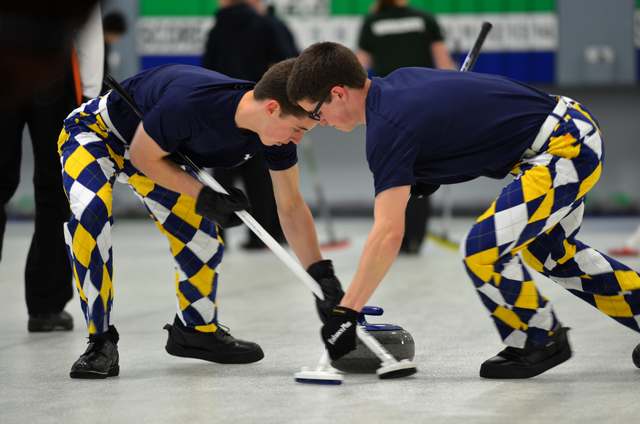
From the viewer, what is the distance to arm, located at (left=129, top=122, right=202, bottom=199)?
332 centimetres

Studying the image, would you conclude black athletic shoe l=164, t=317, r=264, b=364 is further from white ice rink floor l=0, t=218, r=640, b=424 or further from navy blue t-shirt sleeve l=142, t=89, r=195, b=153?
navy blue t-shirt sleeve l=142, t=89, r=195, b=153

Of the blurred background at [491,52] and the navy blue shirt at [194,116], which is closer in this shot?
the navy blue shirt at [194,116]

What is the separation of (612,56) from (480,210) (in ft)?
5.43

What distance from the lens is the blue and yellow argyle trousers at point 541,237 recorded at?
3.12 meters

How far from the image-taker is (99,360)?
344cm

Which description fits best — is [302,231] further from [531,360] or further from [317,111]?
[531,360]

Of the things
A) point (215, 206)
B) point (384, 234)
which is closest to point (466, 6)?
point (215, 206)

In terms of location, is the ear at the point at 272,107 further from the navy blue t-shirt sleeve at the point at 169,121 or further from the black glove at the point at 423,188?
the black glove at the point at 423,188

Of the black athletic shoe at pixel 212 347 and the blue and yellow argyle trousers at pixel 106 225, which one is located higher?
the blue and yellow argyle trousers at pixel 106 225

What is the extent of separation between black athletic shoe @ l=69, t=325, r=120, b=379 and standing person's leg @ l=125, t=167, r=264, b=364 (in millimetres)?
287

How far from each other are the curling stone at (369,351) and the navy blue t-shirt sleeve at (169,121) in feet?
Result: 2.58

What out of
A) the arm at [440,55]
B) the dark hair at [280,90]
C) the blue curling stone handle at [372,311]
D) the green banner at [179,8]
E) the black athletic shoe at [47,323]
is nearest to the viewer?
the dark hair at [280,90]

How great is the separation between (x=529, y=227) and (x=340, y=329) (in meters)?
0.61

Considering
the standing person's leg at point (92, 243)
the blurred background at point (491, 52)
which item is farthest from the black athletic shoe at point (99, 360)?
the blurred background at point (491, 52)
